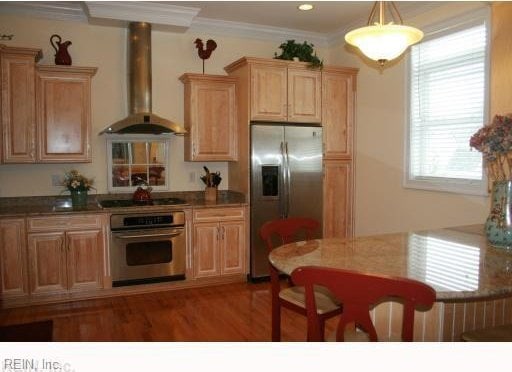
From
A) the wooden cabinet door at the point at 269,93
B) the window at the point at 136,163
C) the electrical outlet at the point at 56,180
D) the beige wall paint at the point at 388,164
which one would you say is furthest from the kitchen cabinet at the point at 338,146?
the electrical outlet at the point at 56,180

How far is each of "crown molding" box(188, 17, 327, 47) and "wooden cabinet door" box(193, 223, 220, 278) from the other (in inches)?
85.0

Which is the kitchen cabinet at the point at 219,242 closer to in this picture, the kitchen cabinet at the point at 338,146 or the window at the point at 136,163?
the window at the point at 136,163

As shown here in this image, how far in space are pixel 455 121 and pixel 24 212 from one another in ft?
12.5

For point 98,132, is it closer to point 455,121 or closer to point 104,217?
point 104,217

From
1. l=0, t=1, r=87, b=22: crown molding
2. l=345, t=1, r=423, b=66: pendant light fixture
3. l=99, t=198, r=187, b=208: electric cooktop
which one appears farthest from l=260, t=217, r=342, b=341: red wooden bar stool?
Answer: l=0, t=1, r=87, b=22: crown molding

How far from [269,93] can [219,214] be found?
1354 mm

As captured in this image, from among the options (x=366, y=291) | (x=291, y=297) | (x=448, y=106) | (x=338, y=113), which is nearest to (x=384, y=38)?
(x=366, y=291)

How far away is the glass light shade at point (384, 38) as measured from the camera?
2.16 meters

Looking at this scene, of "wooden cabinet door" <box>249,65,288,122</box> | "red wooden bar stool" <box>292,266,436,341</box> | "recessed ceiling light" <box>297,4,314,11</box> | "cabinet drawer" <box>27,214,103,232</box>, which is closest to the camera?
"red wooden bar stool" <box>292,266,436,341</box>

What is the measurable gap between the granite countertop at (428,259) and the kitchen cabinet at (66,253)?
2279mm

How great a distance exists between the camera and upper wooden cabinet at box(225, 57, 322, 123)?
438 centimetres

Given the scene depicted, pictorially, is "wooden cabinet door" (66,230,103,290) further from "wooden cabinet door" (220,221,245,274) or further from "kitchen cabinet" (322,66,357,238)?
"kitchen cabinet" (322,66,357,238)

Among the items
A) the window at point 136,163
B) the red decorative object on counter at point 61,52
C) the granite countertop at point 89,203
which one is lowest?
the granite countertop at point 89,203

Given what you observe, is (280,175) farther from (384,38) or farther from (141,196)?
(384,38)
